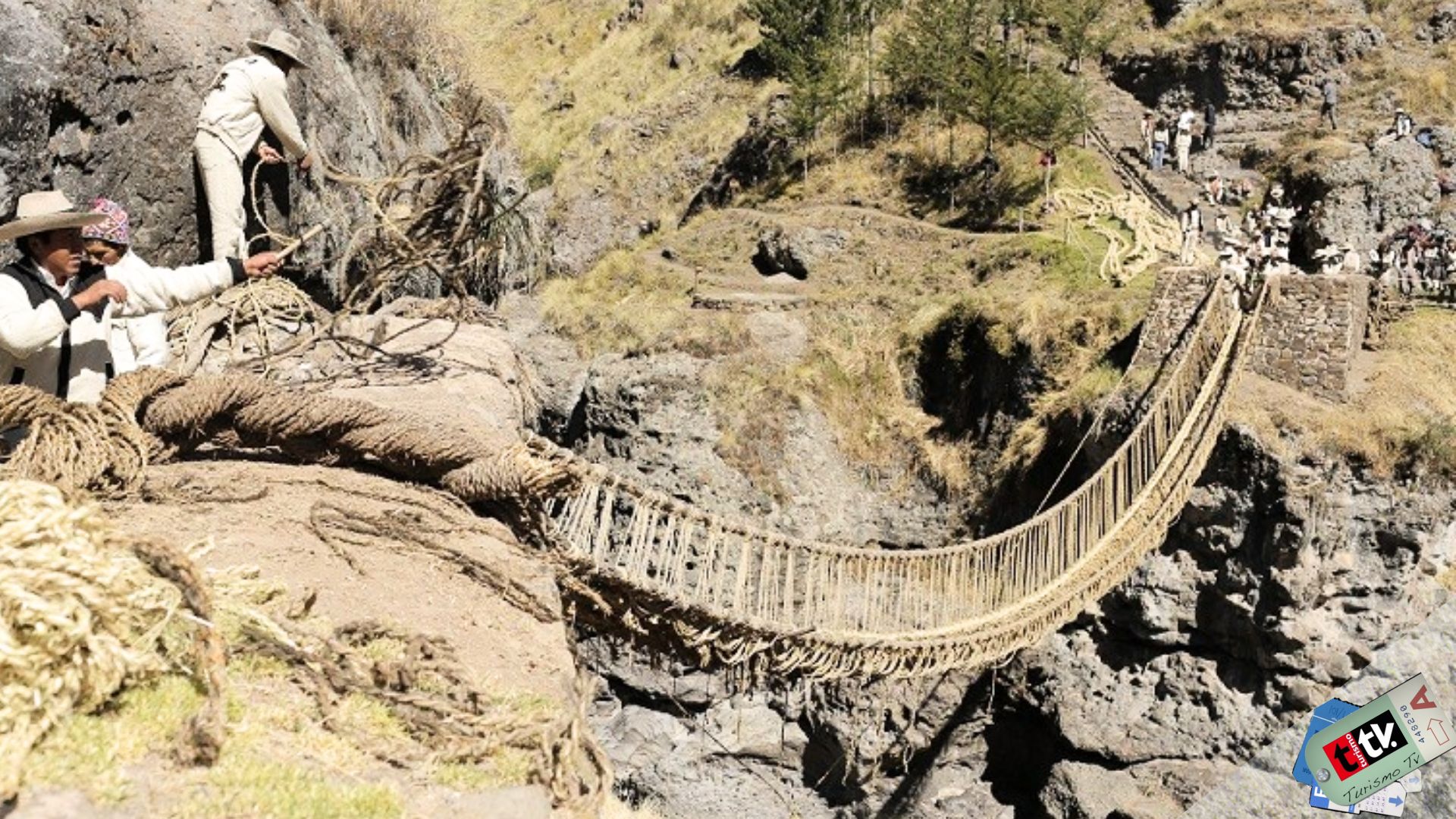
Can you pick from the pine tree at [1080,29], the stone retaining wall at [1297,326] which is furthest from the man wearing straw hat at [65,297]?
the pine tree at [1080,29]

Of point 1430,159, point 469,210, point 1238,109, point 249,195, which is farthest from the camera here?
point 1238,109

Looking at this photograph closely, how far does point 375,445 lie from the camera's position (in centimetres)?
357

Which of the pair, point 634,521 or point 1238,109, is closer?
point 634,521

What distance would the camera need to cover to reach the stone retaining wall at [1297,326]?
1054 centimetres

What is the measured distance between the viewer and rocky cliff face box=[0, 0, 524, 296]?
14.2 feet

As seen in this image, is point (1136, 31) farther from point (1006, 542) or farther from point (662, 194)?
point (1006, 542)

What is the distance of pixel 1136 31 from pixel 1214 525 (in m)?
13.1

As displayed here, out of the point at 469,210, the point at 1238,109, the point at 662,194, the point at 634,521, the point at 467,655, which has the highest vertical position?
the point at 469,210

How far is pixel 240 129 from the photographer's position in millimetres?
4953

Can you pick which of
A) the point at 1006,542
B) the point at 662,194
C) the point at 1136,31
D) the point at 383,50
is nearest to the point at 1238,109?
the point at 1136,31

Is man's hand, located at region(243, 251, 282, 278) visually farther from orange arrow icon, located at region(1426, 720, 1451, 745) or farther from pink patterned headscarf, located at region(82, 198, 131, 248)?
orange arrow icon, located at region(1426, 720, 1451, 745)

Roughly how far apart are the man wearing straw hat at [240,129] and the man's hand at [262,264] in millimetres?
1160

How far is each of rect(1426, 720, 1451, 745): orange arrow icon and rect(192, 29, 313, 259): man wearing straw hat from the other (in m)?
8.16

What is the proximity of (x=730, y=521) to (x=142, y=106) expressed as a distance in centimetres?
291
